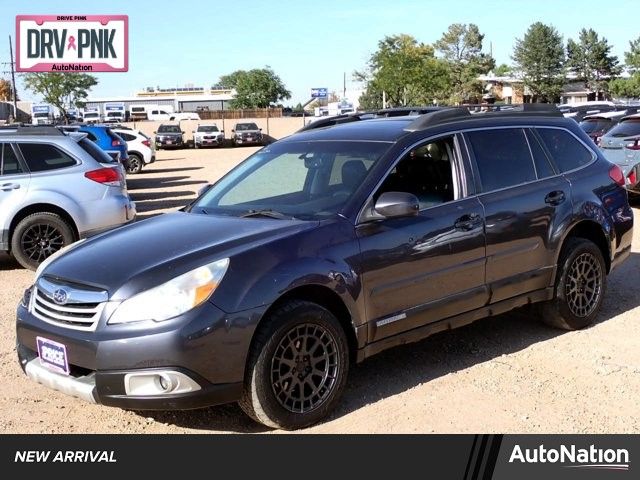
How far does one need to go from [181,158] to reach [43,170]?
85.9 feet

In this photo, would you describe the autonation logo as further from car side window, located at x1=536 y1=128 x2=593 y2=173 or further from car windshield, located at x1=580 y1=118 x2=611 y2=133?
car windshield, located at x1=580 y1=118 x2=611 y2=133

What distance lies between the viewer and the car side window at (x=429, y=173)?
5.00 metres

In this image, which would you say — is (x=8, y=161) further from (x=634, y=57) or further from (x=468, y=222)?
(x=634, y=57)

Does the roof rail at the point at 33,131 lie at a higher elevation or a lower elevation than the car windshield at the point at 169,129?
lower

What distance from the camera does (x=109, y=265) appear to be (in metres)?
4.16

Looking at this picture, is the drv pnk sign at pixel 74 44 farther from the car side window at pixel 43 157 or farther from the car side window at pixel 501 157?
the car side window at pixel 501 157

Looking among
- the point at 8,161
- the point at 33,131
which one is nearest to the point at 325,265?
the point at 8,161

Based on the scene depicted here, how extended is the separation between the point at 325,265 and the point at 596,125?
16233 mm

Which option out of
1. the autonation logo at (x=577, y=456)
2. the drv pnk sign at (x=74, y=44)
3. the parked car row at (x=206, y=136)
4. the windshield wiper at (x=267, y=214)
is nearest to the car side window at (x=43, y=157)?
the windshield wiper at (x=267, y=214)

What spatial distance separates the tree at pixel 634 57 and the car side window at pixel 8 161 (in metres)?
63.6

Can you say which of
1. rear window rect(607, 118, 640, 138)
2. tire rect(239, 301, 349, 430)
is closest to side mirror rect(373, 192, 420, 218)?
tire rect(239, 301, 349, 430)

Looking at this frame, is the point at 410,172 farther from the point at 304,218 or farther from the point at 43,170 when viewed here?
the point at 43,170

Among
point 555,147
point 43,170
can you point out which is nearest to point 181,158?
point 43,170

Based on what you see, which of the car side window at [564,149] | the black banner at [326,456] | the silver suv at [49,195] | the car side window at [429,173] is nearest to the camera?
the black banner at [326,456]
